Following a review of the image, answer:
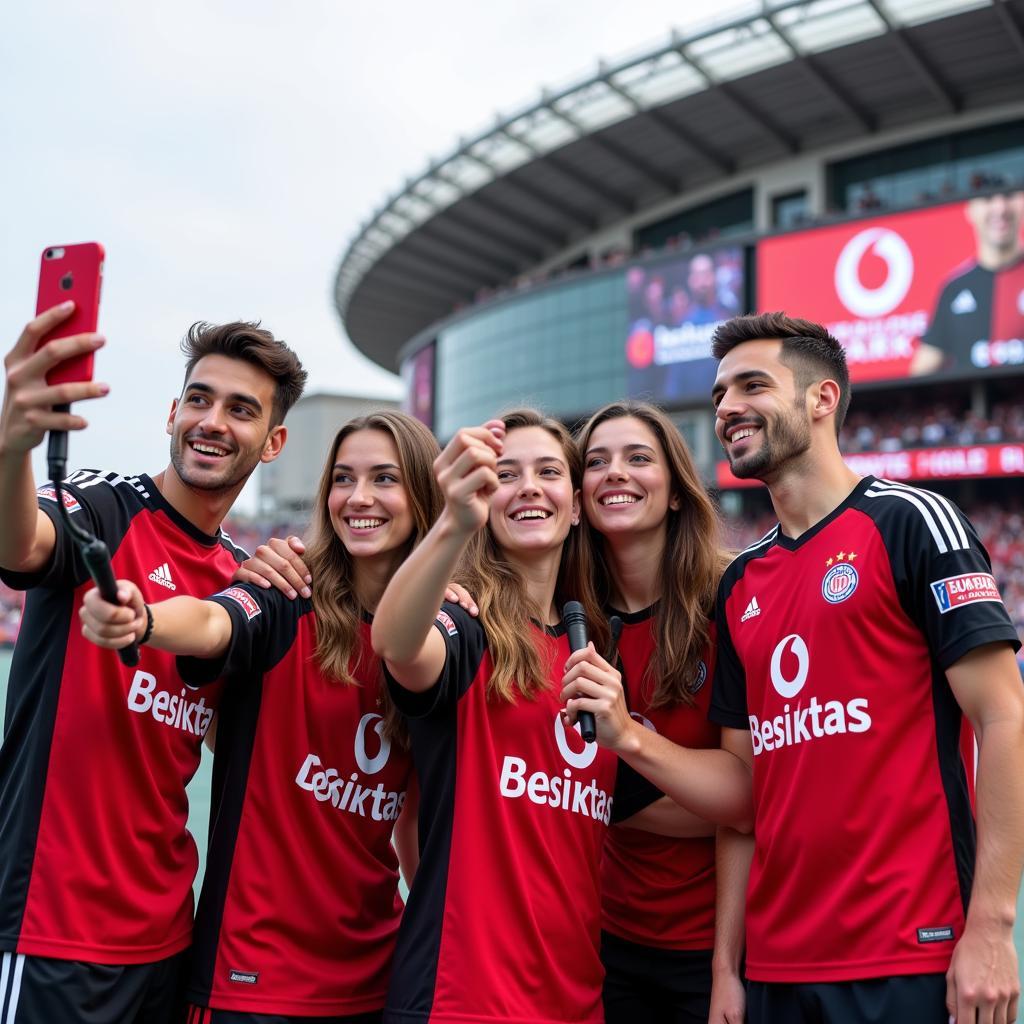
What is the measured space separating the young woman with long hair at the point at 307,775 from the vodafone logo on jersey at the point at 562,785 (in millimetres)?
404

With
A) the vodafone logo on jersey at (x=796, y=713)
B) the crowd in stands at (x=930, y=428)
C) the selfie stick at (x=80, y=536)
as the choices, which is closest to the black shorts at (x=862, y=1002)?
the vodafone logo on jersey at (x=796, y=713)

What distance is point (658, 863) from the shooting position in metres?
2.97

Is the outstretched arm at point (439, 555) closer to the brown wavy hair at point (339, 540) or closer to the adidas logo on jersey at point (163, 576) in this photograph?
the brown wavy hair at point (339, 540)

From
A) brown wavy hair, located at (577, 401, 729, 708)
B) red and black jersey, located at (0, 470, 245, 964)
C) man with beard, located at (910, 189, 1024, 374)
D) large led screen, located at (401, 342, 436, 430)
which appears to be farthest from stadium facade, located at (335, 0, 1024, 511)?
red and black jersey, located at (0, 470, 245, 964)

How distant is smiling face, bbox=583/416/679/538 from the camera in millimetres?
3141

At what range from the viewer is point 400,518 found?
2.93 metres

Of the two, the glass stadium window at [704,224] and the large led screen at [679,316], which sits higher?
the glass stadium window at [704,224]

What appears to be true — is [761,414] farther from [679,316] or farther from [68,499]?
[679,316]

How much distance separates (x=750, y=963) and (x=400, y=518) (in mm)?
1532

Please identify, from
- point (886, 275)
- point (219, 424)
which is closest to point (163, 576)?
point (219, 424)

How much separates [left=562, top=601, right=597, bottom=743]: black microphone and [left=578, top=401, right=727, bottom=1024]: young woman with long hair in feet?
1.95

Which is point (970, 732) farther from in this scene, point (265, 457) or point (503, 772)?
point (265, 457)

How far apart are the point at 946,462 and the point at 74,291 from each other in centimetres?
2551

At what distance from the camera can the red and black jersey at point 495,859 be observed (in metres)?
2.41
